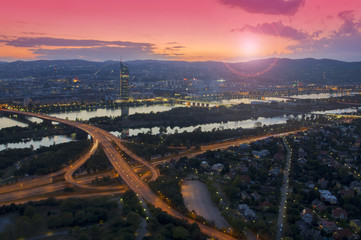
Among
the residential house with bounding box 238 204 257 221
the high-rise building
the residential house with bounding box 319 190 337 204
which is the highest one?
the high-rise building

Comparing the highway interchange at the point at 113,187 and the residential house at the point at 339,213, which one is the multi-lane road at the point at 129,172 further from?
the residential house at the point at 339,213

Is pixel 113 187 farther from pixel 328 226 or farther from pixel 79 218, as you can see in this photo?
pixel 328 226

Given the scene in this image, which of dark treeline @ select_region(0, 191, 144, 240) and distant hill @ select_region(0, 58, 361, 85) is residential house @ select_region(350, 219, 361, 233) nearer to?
dark treeline @ select_region(0, 191, 144, 240)

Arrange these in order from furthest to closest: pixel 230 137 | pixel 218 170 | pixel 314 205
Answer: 1. pixel 230 137
2. pixel 218 170
3. pixel 314 205

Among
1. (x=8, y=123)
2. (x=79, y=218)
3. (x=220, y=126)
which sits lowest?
(x=8, y=123)

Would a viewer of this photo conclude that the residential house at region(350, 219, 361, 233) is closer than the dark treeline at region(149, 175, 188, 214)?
Yes

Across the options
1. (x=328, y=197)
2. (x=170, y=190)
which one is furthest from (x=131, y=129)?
(x=328, y=197)

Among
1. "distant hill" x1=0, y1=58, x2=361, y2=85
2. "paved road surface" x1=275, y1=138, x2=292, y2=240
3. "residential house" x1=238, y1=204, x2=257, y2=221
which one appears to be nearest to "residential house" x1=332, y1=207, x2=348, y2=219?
"paved road surface" x1=275, y1=138, x2=292, y2=240

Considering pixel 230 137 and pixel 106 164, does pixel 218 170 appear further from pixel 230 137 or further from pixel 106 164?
pixel 230 137

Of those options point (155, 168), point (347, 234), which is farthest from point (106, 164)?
point (347, 234)

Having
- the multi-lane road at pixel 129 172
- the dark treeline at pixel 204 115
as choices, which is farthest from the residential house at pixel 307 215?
the dark treeline at pixel 204 115

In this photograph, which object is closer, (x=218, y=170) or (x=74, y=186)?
(x=74, y=186)
